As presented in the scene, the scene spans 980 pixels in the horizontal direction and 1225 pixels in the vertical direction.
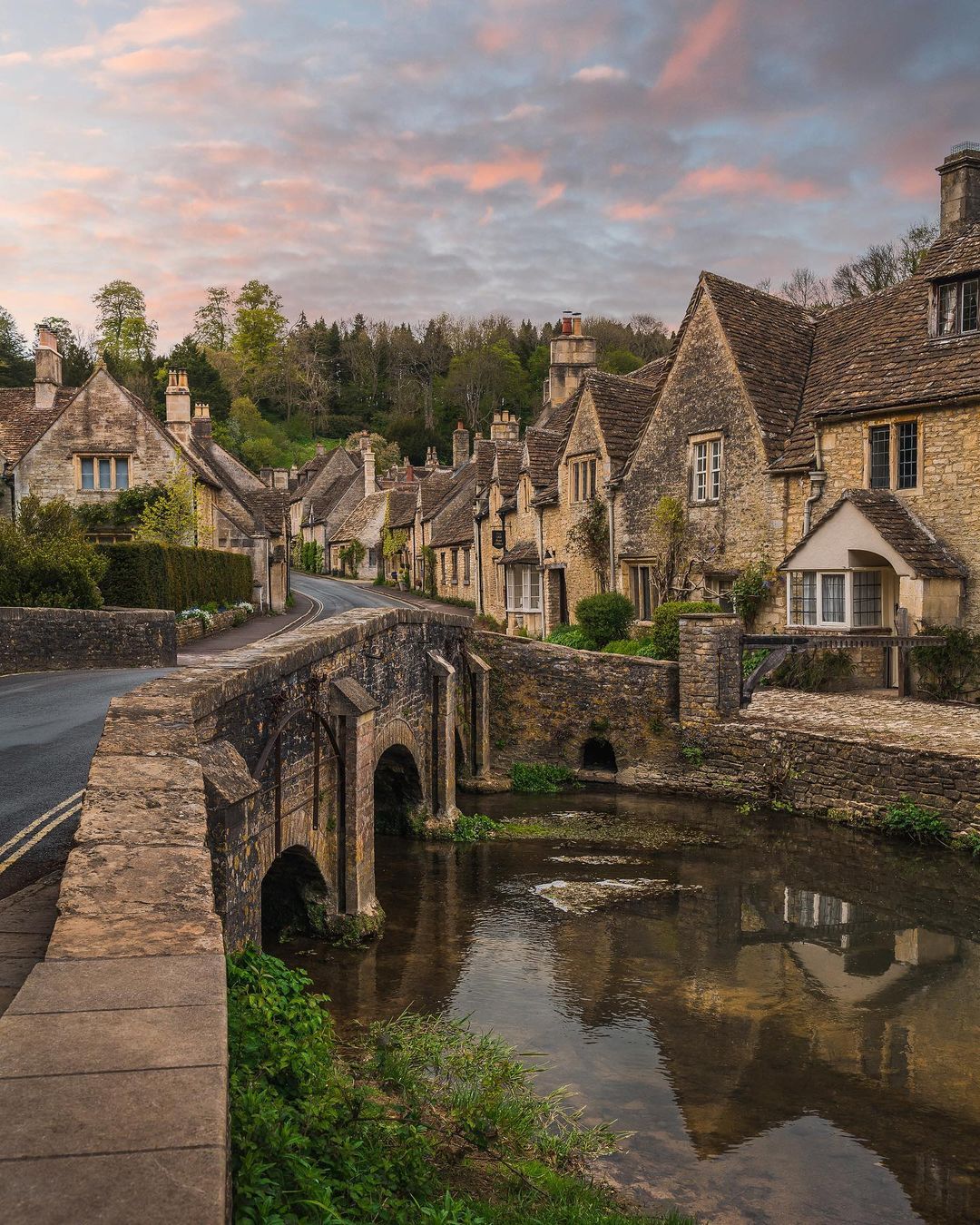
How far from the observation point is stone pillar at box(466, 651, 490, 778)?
2328cm

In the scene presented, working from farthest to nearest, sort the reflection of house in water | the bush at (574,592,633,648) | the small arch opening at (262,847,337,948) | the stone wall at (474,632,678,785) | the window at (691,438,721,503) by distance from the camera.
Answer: the bush at (574,592,633,648)
the window at (691,438,721,503)
the stone wall at (474,632,678,785)
the small arch opening at (262,847,337,948)
the reflection of house in water

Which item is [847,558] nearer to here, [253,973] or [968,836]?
[968,836]

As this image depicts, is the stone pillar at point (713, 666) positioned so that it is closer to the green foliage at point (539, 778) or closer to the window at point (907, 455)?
the green foliage at point (539, 778)

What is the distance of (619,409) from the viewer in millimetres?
32719

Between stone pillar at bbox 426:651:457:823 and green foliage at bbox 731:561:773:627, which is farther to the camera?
green foliage at bbox 731:561:773:627

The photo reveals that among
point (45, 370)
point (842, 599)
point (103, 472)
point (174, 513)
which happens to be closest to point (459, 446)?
point (45, 370)

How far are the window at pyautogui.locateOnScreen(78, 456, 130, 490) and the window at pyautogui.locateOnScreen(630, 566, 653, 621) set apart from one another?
20.1 m

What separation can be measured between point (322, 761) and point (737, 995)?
591 cm

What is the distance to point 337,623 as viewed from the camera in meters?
15.2

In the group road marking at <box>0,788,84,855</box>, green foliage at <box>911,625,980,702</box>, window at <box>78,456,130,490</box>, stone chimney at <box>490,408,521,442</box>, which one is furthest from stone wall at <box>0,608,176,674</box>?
stone chimney at <box>490,408,521,442</box>

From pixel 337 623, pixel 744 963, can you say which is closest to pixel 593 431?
pixel 337 623

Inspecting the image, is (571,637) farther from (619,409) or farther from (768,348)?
(768,348)

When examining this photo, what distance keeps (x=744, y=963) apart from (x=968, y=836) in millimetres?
6055

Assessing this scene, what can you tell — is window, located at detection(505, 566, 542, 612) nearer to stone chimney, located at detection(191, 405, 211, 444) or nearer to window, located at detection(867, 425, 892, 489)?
window, located at detection(867, 425, 892, 489)
